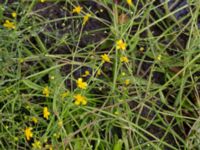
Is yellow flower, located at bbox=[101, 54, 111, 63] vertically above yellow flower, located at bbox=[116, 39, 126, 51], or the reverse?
yellow flower, located at bbox=[116, 39, 126, 51]

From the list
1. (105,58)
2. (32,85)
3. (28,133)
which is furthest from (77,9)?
(28,133)

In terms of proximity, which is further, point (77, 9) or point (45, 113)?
point (77, 9)

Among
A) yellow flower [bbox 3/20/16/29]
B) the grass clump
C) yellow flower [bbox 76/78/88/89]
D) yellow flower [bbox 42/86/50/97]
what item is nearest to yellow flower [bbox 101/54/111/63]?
the grass clump

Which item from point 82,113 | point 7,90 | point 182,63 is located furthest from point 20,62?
point 182,63

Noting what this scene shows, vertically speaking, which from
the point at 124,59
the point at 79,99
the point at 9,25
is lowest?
the point at 79,99

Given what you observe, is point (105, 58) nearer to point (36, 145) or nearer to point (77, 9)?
point (77, 9)

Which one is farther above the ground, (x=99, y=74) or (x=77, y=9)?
(x=77, y=9)

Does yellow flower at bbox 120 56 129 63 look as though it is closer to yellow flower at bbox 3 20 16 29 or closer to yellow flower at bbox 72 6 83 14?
yellow flower at bbox 72 6 83 14

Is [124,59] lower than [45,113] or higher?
higher

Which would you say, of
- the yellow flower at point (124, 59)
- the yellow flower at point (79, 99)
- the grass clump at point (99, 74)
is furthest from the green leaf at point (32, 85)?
the yellow flower at point (124, 59)

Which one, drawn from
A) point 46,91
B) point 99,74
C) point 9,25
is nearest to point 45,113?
point 46,91

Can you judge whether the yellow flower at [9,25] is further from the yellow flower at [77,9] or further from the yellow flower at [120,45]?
the yellow flower at [120,45]

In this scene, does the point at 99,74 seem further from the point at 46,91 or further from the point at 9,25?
the point at 9,25
